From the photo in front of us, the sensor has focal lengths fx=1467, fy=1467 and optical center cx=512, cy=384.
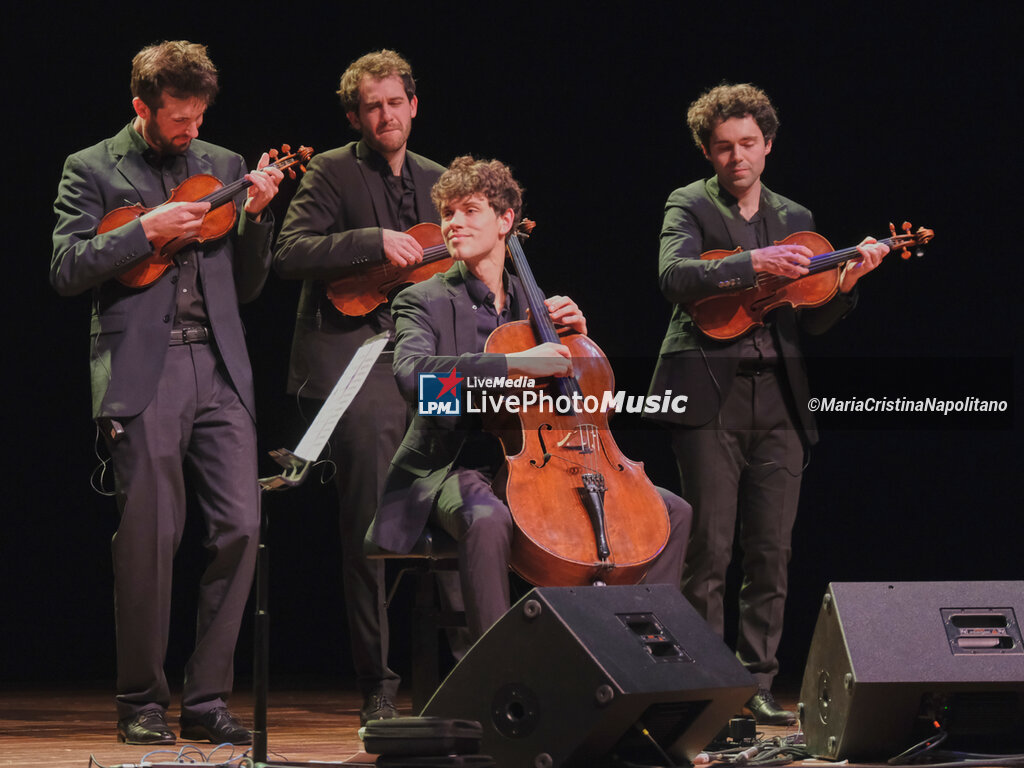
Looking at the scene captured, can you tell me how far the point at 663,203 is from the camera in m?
5.75

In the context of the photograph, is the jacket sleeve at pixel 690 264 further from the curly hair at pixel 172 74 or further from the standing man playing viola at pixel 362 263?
the curly hair at pixel 172 74

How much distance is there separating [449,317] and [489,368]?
11.0 inches

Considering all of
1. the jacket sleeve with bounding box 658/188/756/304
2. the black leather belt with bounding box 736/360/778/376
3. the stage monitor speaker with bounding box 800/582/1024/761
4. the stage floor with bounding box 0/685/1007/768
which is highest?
the jacket sleeve with bounding box 658/188/756/304

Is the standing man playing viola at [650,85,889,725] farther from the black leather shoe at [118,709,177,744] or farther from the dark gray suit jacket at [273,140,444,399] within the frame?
the black leather shoe at [118,709,177,744]

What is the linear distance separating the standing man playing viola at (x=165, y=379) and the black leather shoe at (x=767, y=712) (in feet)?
4.27

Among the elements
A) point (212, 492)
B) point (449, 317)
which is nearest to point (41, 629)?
point (212, 492)

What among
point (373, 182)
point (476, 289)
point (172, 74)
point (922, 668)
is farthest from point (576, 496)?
point (172, 74)

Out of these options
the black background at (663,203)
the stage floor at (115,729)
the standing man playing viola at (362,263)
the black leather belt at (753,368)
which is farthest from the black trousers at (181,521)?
the black background at (663,203)

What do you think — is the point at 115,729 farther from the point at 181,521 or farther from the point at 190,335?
the point at 190,335

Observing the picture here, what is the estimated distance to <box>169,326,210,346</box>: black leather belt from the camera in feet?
11.4

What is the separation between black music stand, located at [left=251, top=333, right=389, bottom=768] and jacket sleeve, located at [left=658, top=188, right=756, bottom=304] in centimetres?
152

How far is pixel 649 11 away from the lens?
5.68 m

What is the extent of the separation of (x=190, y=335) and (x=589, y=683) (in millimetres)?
1483

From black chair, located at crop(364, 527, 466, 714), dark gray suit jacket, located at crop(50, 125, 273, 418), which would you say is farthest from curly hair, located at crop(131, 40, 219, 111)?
black chair, located at crop(364, 527, 466, 714)
